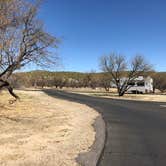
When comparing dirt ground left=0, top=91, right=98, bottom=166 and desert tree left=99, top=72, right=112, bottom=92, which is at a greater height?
desert tree left=99, top=72, right=112, bottom=92

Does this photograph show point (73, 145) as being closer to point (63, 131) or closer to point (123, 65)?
point (63, 131)

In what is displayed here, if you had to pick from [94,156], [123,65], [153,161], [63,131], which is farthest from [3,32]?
[123,65]

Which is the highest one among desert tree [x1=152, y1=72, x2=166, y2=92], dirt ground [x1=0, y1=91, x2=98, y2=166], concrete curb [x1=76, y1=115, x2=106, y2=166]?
desert tree [x1=152, y1=72, x2=166, y2=92]

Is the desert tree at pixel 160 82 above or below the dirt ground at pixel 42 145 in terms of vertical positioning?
above

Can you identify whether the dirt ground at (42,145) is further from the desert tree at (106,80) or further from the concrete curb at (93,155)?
the desert tree at (106,80)

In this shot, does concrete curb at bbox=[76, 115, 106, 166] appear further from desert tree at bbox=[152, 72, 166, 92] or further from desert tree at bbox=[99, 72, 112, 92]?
desert tree at bbox=[152, 72, 166, 92]

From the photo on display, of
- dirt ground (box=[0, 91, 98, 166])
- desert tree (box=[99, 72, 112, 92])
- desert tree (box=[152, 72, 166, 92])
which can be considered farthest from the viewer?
desert tree (box=[152, 72, 166, 92])

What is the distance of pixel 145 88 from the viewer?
265 feet

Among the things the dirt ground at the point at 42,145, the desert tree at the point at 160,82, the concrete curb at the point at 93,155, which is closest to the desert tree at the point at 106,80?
the desert tree at the point at 160,82

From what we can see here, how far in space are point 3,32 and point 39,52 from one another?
Answer: 3855 mm

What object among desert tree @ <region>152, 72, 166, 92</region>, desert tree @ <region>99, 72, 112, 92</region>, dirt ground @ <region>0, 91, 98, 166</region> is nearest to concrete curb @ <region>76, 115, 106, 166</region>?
dirt ground @ <region>0, 91, 98, 166</region>

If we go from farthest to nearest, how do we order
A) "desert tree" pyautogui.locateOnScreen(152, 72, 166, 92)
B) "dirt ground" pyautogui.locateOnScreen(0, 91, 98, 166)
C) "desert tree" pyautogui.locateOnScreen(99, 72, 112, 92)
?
1. "desert tree" pyautogui.locateOnScreen(152, 72, 166, 92)
2. "desert tree" pyautogui.locateOnScreen(99, 72, 112, 92)
3. "dirt ground" pyautogui.locateOnScreen(0, 91, 98, 166)

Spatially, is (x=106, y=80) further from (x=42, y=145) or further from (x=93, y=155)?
(x=93, y=155)

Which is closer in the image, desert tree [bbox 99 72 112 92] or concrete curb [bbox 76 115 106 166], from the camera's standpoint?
concrete curb [bbox 76 115 106 166]
